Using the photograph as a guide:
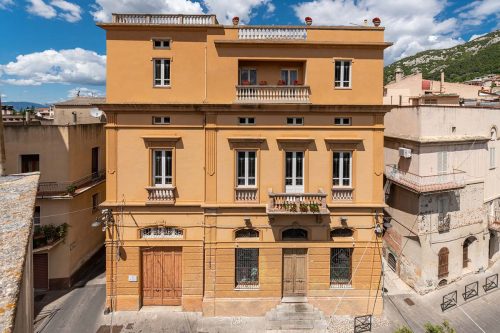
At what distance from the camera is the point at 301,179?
1802cm

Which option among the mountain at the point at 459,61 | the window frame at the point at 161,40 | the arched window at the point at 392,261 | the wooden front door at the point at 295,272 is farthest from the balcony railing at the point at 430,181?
the mountain at the point at 459,61

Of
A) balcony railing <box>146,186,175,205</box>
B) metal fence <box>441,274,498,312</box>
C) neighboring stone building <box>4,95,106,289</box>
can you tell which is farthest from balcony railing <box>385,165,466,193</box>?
neighboring stone building <box>4,95,106,289</box>

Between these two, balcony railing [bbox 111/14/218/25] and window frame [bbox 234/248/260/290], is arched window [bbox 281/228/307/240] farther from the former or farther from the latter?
balcony railing [bbox 111/14/218/25]

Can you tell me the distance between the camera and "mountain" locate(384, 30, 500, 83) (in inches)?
2960

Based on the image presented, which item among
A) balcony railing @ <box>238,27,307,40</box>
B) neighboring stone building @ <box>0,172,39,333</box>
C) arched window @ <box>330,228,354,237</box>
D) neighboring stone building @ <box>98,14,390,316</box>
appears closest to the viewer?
neighboring stone building @ <box>0,172,39,333</box>

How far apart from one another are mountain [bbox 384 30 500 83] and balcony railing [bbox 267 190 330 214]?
5216cm

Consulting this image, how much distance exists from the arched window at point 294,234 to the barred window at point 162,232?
225 inches

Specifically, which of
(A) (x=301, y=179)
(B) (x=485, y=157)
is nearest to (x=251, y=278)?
(A) (x=301, y=179)

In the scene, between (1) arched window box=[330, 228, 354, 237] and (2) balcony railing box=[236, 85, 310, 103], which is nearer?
(2) balcony railing box=[236, 85, 310, 103]

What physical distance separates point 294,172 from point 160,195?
7.41 metres

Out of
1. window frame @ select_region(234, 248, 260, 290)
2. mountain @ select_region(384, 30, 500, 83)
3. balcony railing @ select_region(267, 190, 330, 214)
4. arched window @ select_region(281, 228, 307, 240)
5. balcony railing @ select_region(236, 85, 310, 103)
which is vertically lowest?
window frame @ select_region(234, 248, 260, 290)

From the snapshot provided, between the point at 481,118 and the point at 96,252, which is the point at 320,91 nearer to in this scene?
the point at 481,118

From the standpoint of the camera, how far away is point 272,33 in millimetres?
17828

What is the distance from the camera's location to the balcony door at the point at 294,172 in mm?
17922
